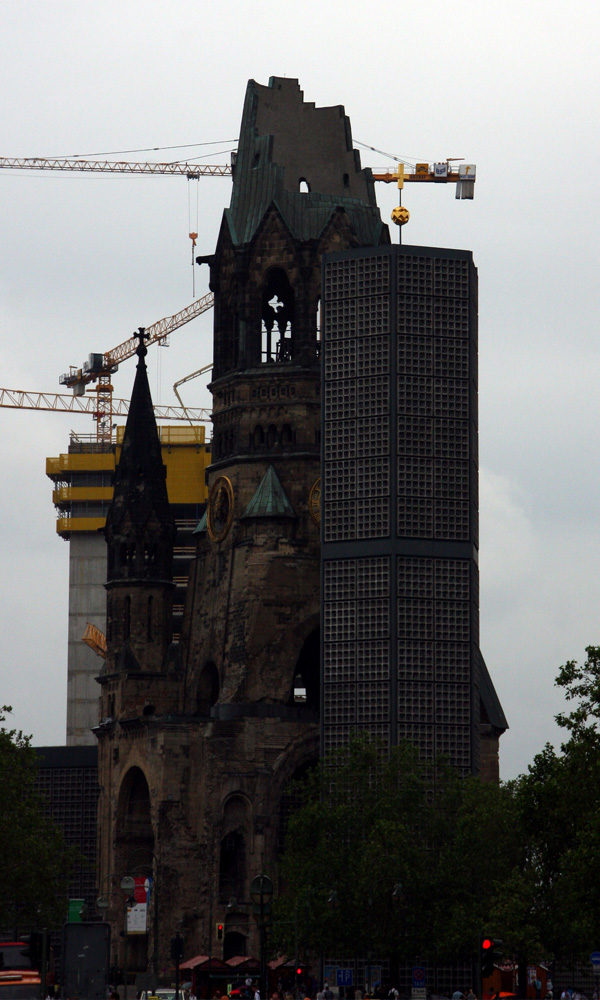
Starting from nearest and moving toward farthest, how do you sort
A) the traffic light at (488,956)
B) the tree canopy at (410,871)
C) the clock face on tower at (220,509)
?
1. the traffic light at (488,956)
2. the tree canopy at (410,871)
3. the clock face on tower at (220,509)

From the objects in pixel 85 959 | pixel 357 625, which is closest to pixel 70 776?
pixel 357 625

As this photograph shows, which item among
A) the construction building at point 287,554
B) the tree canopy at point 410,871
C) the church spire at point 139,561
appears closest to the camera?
the tree canopy at point 410,871

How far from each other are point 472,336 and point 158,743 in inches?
1159

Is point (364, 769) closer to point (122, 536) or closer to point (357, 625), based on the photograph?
point (357, 625)

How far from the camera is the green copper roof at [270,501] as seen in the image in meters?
150

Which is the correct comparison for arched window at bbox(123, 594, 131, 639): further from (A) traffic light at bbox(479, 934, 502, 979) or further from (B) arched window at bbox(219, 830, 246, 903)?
(A) traffic light at bbox(479, 934, 502, 979)

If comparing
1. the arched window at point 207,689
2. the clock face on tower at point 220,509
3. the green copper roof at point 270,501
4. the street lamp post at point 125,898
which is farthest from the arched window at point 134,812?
the green copper roof at point 270,501

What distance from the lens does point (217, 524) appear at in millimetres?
154375

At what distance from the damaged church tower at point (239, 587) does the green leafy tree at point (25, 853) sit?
25.6ft

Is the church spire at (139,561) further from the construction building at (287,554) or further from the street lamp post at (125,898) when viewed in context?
the street lamp post at (125,898)

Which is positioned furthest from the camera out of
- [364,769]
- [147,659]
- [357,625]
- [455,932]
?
[147,659]

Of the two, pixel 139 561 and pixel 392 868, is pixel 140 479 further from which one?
pixel 392 868

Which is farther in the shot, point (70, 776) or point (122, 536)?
point (70, 776)

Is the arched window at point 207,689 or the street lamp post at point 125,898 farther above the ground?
the arched window at point 207,689
